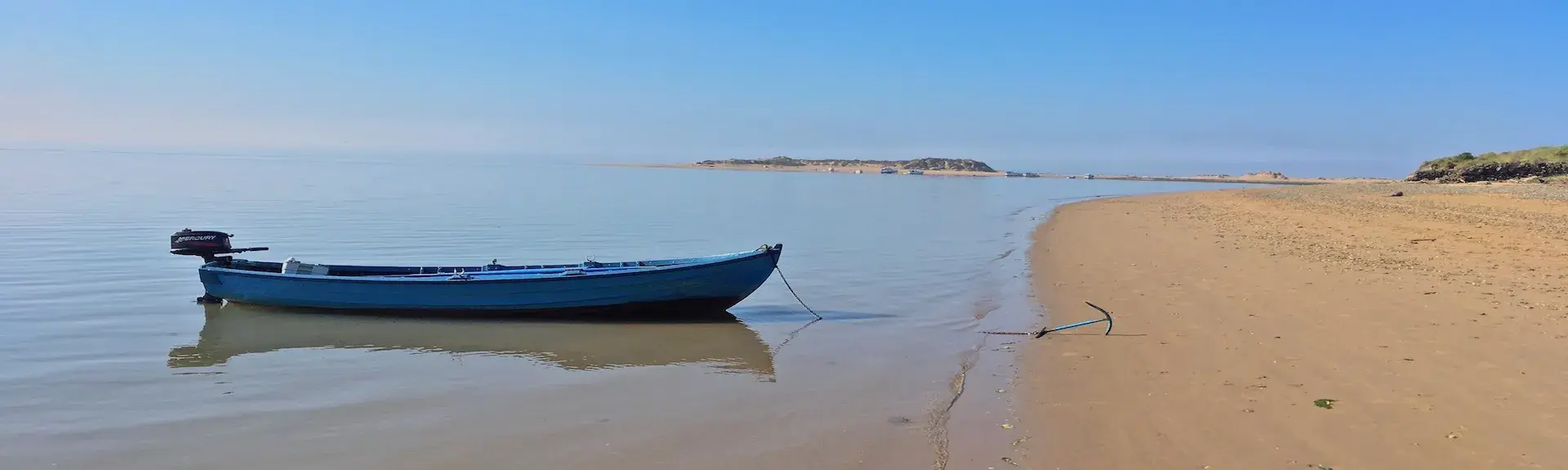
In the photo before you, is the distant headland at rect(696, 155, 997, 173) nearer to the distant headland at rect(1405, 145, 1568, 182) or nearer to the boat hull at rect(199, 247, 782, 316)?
the distant headland at rect(1405, 145, 1568, 182)

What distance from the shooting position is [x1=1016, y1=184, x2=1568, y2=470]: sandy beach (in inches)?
232

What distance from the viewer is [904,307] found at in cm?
1332

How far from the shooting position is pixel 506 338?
37.3 feet

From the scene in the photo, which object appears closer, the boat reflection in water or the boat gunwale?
the boat reflection in water

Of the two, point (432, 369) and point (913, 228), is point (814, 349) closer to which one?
point (432, 369)

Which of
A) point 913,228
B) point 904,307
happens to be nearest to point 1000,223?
point 913,228

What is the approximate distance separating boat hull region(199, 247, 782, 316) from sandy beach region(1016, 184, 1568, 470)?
4.52m

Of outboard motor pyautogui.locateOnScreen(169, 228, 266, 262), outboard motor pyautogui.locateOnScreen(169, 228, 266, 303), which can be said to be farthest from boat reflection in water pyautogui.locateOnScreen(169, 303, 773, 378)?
outboard motor pyautogui.locateOnScreen(169, 228, 266, 262)

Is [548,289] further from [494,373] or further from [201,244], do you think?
[201,244]

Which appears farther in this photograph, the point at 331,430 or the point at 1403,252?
the point at 1403,252

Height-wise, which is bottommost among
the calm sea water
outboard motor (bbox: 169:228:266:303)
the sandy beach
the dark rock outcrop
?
the calm sea water

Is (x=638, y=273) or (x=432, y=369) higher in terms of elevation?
(x=638, y=273)

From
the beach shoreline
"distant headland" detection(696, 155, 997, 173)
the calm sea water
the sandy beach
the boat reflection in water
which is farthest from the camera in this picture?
"distant headland" detection(696, 155, 997, 173)

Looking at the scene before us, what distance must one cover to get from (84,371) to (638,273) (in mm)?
6154
